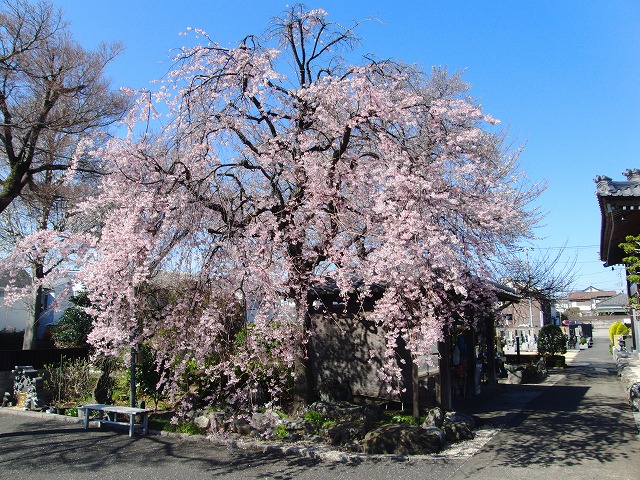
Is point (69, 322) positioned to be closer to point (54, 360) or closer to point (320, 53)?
point (54, 360)

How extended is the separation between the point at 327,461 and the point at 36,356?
10780mm

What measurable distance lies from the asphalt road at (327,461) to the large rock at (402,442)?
26cm

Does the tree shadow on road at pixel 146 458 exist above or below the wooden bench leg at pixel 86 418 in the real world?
below

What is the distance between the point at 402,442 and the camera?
26.3 ft

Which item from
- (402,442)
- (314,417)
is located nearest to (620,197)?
(402,442)

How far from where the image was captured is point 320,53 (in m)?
9.87

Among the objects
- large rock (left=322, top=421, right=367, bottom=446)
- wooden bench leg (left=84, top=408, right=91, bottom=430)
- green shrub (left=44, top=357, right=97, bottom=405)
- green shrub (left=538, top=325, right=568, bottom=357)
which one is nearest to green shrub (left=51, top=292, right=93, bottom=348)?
green shrub (left=44, top=357, right=97, bottom=405)

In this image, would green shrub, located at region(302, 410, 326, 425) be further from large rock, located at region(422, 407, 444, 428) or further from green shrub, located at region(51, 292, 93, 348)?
green shrub, located at region(51, 292, 93, 348)

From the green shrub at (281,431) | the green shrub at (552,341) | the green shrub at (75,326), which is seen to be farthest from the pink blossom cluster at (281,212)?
the green shrub at (552,341)

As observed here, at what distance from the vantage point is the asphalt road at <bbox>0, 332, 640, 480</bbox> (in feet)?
23.3

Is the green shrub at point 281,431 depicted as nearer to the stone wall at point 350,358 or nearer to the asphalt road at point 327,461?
the asphalt road at point 327,461

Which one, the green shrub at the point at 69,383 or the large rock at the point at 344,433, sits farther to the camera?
the green shrub at the point at 69,383

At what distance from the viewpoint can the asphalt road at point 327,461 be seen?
7.11 m

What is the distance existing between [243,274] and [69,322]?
1611 cm
